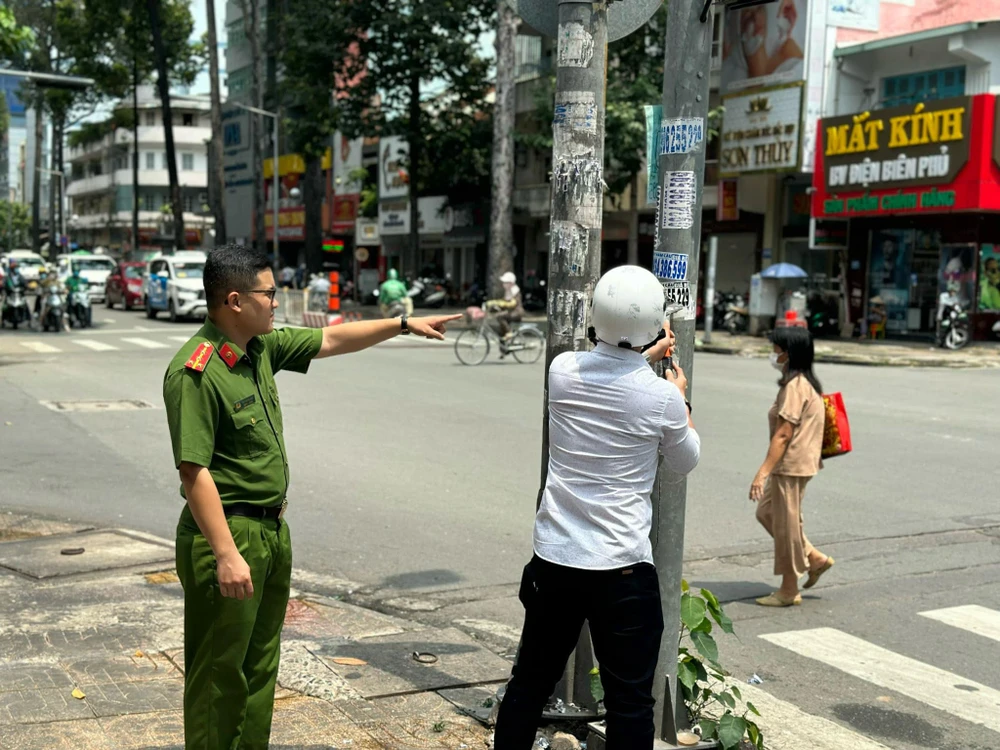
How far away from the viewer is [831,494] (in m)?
9.10

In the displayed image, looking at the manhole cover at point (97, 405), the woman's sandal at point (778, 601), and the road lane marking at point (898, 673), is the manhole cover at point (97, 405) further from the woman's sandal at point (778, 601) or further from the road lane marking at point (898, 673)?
the road lane marking at point (898, 673)

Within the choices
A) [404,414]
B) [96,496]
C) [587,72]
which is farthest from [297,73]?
[587,72]

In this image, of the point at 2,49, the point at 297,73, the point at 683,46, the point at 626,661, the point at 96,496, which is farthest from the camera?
the point at 297,73

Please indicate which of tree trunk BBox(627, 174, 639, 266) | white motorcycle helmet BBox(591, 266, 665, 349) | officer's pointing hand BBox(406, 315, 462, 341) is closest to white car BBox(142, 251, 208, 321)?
A: tree trunk BBox(627, 174, 639, 266)

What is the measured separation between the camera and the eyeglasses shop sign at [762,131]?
86.3 ft

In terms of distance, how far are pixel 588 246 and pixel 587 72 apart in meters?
0.61

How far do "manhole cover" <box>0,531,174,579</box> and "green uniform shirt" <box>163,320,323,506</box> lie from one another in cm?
331

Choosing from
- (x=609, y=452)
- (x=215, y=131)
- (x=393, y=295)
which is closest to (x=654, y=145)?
(x=609, y=452)

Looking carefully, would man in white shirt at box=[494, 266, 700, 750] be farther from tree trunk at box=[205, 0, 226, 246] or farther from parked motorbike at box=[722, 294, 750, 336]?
tree trunk at box=[205, 0, 226, 246]

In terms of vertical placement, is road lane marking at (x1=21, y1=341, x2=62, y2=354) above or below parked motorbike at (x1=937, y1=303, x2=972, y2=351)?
below

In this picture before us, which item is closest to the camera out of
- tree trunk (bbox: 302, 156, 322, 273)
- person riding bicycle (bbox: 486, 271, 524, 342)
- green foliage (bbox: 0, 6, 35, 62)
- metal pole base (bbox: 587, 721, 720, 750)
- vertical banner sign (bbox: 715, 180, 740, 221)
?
metal pole base (bbox: 587, 721, 720, 750)

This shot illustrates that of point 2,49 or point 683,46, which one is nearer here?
point 683,46

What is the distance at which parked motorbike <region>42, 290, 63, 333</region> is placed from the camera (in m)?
25.7

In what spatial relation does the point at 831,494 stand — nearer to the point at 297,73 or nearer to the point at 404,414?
the point at 404,414
